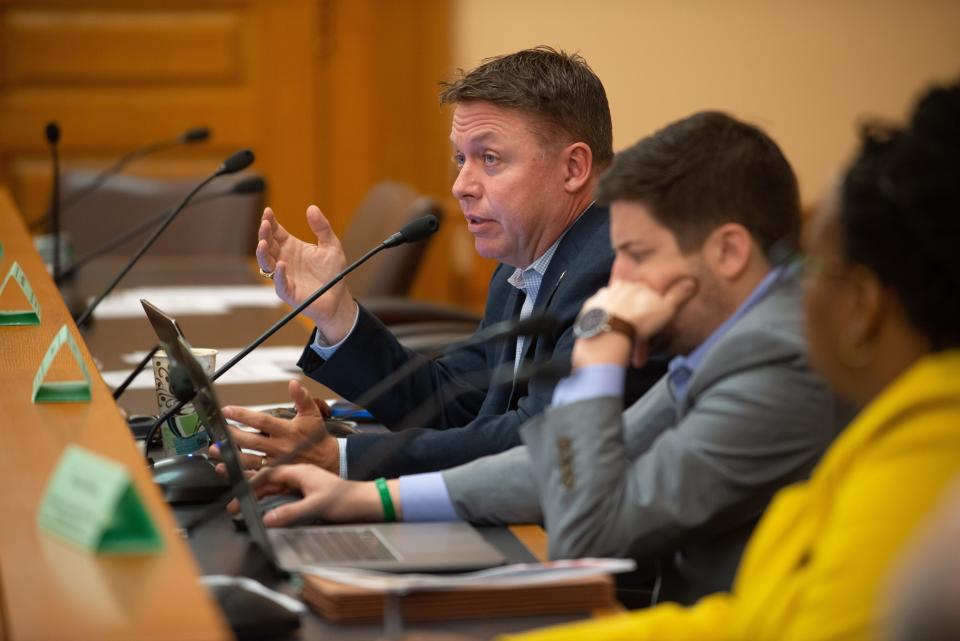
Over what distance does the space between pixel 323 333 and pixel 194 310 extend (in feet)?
3.89

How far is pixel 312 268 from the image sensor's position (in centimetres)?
227

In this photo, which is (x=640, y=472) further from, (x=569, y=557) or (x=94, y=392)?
(x=94, y=392)

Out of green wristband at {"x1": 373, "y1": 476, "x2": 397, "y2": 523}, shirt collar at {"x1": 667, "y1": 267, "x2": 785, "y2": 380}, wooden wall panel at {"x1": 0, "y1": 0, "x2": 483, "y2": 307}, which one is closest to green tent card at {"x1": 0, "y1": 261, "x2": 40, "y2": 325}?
green wristband at {"x1": 373, "y1": 476, "x2": 397, "y2": 523}

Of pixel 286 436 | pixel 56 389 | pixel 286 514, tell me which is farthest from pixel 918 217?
pixel 56 389

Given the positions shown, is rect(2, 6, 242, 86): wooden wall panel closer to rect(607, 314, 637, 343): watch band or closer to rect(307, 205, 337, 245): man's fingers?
rect(307, 205, 337, 245): man's fingers

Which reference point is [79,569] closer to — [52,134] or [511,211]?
[511,211]

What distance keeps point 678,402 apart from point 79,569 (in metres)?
0.73

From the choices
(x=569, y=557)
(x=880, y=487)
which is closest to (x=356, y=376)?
(x=569, y=557)

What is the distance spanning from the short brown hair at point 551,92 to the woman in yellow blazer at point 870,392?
1.00 meters

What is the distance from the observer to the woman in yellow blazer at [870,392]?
1.07m

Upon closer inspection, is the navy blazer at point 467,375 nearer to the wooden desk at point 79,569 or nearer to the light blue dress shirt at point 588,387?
the light blue dress shirt at point 588,387

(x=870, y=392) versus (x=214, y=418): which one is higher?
(x=870, y=392)

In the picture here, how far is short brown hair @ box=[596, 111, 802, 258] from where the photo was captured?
1563mm

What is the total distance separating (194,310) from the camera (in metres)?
3.31
